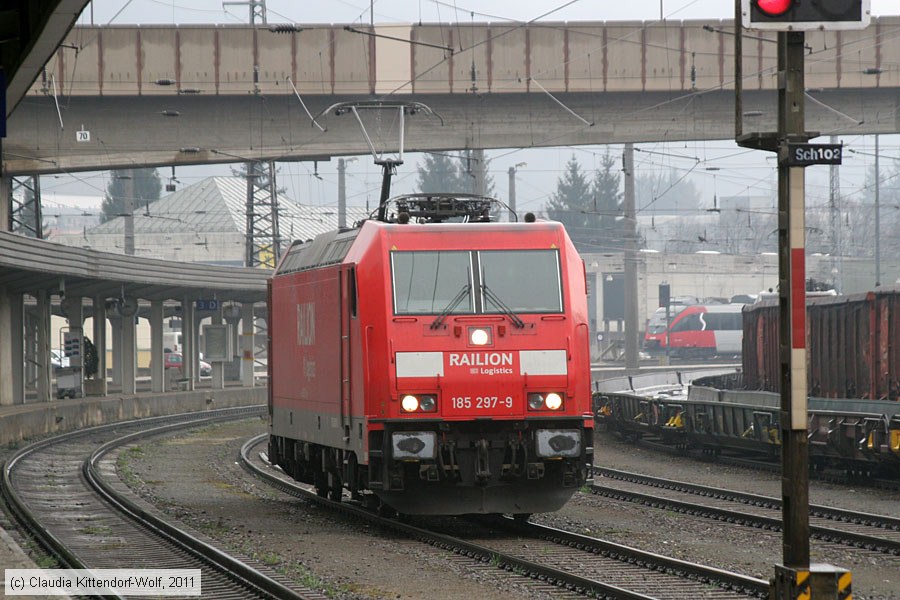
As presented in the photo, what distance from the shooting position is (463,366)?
47.9 feet

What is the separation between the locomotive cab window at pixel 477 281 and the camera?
14.9 meters

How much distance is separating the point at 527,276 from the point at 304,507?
18.4 feet

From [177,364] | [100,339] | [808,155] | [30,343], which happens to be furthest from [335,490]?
[177,364]

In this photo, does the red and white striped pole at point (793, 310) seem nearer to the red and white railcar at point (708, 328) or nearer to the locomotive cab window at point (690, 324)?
the red and white railcar at point (708, 328)

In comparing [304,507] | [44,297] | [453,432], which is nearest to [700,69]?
[44,297]

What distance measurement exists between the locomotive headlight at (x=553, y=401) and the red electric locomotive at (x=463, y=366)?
0.03 ft

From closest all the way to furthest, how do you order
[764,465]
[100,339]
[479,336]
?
1. [479,336]
2. [764,465]
3. [100,339]

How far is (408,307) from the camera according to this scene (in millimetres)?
14766

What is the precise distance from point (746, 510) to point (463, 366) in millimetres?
5206

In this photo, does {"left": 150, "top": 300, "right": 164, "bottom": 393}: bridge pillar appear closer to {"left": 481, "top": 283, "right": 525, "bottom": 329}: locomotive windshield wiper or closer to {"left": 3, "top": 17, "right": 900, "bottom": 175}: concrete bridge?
{"left": 3, "top": 17, "right": 900, "bottom": 175}: concrete bridge

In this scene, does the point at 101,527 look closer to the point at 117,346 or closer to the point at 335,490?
the point at 335,490

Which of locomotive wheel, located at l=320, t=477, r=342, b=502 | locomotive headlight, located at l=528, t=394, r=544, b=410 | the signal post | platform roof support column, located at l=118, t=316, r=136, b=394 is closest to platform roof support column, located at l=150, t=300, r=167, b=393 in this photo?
platform roof support column, located at l=118, t=316, r=136, b=394

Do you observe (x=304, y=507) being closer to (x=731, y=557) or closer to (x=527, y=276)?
(x=527, y=276)

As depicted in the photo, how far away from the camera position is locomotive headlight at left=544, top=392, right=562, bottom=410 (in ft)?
48.3
